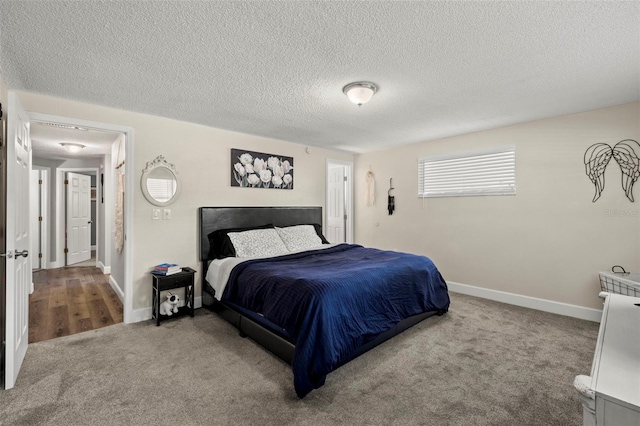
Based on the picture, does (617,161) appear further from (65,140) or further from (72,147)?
(72,147)

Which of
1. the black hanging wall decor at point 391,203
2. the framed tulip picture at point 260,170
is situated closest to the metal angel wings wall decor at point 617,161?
the black hanging wall decor at point 391,203

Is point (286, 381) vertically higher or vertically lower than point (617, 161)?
lower

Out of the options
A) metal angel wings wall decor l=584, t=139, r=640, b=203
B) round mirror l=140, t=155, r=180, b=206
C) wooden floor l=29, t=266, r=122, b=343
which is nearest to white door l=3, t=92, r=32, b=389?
wooden floor l=29, t=266, r=122, b=343

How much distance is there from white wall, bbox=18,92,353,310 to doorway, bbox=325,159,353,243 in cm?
163

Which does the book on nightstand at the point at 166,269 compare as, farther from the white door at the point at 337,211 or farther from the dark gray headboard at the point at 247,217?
the white door at the point at 337,211

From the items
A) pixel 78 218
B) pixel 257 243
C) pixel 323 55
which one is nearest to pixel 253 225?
pixel 257 243

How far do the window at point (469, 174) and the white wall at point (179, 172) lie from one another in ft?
8.05

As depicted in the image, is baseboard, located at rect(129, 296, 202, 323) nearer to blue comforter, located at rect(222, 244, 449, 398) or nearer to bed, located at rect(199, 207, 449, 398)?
bed, located at rect(199, 207, 449, 398)

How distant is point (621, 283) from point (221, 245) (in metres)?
4.15

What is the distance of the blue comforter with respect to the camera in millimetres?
2051

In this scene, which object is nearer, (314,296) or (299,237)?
(314,296)

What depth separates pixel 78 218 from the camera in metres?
6.50

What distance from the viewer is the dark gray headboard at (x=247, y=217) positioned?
3727mm

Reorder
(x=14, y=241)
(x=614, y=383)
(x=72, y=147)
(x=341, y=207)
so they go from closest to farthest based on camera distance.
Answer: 1. (x=614, y=383)
2. (x=14, y=241)
3. (x=72, y=147)
4. (x=341, y=207)
